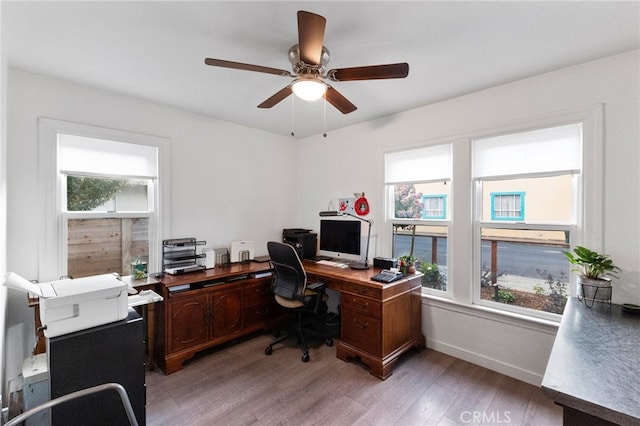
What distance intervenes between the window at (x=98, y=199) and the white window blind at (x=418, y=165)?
2.41m

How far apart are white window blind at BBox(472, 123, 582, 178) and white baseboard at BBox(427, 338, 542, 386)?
162 cm

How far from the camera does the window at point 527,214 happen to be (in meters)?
2.18

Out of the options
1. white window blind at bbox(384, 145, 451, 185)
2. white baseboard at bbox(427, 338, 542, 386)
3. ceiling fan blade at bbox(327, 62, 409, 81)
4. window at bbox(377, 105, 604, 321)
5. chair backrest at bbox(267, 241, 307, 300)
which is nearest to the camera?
ceiling fan blade at bbox(327, 62, 409, 81)

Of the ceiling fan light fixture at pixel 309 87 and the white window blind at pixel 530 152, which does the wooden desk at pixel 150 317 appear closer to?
the ceiling fan light fixture at pixel 309 87

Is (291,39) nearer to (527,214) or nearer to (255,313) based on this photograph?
(527,214)

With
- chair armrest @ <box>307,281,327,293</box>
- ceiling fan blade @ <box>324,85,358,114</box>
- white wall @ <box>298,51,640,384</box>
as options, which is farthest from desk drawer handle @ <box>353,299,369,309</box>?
ceiling fan blade @ <box>324,85,358,114</box>

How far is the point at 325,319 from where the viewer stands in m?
3.50

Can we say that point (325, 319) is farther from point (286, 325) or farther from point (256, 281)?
point (256, 281)

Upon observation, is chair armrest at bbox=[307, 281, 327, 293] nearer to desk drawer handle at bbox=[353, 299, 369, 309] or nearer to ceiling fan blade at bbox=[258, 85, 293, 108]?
desk drawer handle at bbox=[353, 299, 369, 309]

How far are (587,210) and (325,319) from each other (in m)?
2.73

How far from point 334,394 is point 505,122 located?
8.56 feet

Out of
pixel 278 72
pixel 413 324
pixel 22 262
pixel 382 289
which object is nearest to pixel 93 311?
pixel 22 262

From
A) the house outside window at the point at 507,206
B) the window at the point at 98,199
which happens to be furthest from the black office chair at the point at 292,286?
the house outside window at the point at 507,206

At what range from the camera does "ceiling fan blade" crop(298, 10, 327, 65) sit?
128 centimetres
